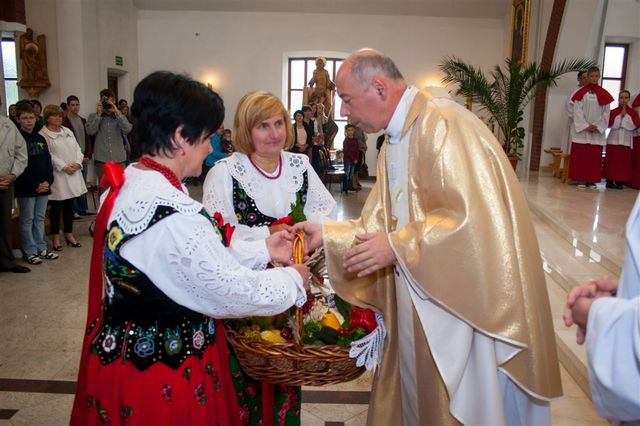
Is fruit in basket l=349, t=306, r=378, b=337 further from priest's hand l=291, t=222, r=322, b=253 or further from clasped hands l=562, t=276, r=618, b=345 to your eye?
clasped hands l=562, t=276, r=618, b=345

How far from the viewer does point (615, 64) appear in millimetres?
13023

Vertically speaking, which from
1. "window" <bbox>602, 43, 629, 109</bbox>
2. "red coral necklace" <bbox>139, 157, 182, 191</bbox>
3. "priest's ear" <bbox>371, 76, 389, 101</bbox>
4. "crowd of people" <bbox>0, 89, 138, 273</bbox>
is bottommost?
"crowd of people" <bbox>0, 89, 138, 273</bbox>

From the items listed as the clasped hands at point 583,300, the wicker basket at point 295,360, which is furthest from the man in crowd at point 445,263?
the clasped hands at point 583,300

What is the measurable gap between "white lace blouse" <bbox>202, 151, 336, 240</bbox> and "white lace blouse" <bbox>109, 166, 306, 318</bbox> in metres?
0.84

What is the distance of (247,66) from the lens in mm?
14812

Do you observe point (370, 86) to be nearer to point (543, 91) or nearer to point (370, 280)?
point (370, 280)

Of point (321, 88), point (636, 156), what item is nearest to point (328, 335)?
point (636, 156)

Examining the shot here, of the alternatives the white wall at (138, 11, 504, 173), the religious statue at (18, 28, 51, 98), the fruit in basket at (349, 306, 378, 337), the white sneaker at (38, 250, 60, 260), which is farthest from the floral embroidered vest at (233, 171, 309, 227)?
the white wall at (138, 11, 504, 173)

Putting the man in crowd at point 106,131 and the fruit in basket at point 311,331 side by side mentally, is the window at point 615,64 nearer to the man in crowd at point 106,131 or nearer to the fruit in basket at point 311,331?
the man in crowd at point 106,131

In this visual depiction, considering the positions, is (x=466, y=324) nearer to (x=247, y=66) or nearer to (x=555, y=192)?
(x=555, y=192)

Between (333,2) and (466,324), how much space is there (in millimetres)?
13596

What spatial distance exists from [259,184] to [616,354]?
1.74 meters

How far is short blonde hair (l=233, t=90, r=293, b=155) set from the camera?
247cm

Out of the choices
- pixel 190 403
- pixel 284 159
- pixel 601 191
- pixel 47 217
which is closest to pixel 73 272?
pixel 47 217
